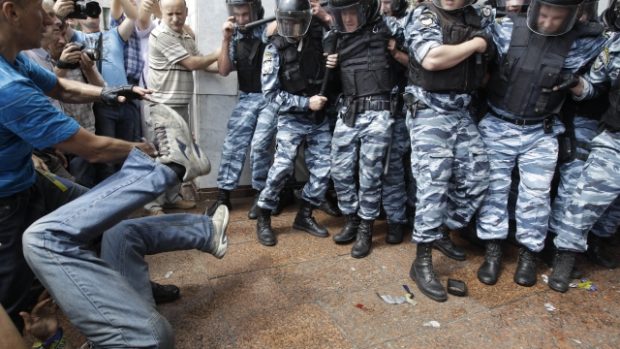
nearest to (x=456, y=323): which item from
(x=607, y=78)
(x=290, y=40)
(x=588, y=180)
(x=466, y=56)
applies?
(x=588, y=180)

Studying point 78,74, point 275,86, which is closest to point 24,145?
point 78,74

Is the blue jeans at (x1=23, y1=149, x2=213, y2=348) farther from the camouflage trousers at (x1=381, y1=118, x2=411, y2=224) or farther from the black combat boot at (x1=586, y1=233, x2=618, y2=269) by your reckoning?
the black combat boot at (x1=586, y1=233, x2=618, y2=269)

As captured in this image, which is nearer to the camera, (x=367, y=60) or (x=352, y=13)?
(x=352, y=13)

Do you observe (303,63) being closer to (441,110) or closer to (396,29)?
(396,29)

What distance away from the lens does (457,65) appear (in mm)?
2740

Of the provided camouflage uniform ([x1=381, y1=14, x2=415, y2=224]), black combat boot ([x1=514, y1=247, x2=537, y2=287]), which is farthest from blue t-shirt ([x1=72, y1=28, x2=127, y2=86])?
black combat boot ([x1=514, y1=247, x2=537, y2=287])

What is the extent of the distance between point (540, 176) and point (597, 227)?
96 cm

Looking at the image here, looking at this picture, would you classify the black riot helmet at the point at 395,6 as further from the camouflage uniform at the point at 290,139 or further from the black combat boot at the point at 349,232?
the black combat boot at the point at 349,232

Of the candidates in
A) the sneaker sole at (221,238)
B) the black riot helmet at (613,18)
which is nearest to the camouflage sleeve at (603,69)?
the black riot helmet at (613,18)

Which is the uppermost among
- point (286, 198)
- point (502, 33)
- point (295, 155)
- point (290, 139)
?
point (502, 33)

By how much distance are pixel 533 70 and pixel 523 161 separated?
25.0 inches

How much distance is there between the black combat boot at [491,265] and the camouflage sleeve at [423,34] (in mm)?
1503

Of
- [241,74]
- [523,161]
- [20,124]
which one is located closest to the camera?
[20,124]

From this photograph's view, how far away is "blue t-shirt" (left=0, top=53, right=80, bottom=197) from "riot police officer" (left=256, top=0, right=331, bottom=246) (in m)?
1.82
